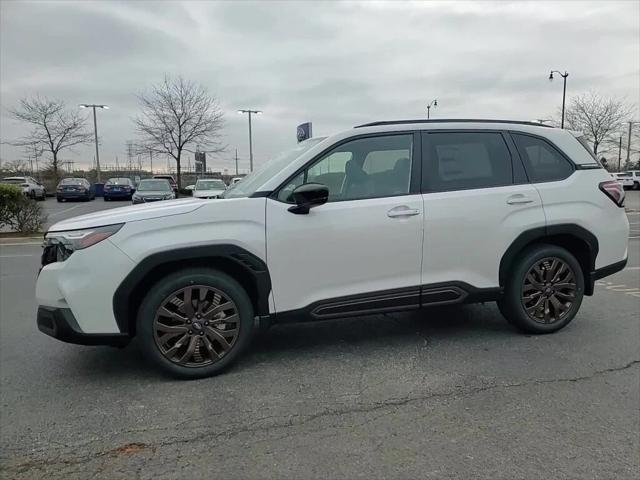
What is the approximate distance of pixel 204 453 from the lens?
271 cm

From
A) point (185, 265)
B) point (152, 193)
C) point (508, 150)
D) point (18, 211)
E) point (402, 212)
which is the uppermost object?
point (508, 150)

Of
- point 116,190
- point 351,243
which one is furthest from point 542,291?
point 116,190

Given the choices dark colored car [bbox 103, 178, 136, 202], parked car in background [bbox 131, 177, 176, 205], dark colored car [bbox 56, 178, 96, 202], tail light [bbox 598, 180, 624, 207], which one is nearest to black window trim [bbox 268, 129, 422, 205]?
tail light [bbox 598, 180, 624, 207]

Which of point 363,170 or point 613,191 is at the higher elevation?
point 363,170

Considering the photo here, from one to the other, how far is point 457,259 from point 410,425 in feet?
5.19

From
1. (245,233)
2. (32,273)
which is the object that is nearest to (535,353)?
(245,233)

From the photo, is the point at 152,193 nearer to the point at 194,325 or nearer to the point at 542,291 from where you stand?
the point at 194,325

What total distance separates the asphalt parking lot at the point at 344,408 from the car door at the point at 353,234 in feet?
1.75

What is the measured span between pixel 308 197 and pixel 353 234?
47 centimetres

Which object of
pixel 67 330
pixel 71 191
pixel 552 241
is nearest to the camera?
pixel 67 330

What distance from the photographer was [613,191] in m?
4.63

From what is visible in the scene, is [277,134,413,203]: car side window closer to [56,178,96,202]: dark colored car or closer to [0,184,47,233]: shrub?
[0,184,47,233]: shrub

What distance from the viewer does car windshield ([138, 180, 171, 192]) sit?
20391mm

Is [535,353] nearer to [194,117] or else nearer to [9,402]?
[9,402]
